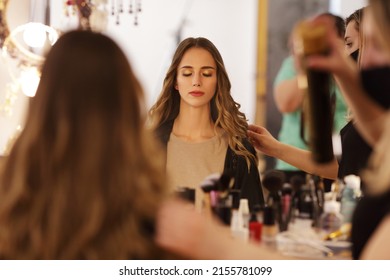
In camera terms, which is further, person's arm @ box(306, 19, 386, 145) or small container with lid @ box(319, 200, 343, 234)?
small container with lid @ box(319, 200, 343, 234)

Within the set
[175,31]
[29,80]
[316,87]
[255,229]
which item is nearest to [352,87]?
[316,87]

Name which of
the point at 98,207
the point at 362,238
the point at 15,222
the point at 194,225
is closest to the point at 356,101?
the point at 362,238

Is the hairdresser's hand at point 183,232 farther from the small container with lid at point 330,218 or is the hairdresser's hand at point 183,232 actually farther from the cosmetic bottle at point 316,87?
the small container with lid at point 330,218

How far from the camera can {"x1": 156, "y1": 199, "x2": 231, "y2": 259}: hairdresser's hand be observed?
0.82m

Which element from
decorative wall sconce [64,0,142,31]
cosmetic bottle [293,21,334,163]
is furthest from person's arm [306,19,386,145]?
decorative wall sconce [64,0,142,31]

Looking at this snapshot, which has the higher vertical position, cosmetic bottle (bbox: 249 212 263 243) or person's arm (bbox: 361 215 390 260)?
person's arm (bbox: 361 215 390 260)

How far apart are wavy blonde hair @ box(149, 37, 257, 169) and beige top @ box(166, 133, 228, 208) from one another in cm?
3

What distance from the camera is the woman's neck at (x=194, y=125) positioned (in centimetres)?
145

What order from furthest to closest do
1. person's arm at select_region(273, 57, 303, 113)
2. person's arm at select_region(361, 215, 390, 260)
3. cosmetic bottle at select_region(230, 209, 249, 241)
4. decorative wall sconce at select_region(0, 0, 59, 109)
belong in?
person's arm at select_region(273, 57, 303, 113) → decorative wall sconce at select_region(0, 0, 59, 109) → cosmetic bottle at select_region(230, 209, 249, 241) → person's arm at select_region(361, 215, 390, 260)

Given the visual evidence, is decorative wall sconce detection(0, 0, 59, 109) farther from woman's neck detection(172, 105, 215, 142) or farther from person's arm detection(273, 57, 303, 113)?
person's arm detection(273, 57, 303, 113)

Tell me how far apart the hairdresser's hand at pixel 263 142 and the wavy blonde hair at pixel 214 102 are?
3 centimetres

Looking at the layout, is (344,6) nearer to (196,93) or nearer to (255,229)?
(196,93)

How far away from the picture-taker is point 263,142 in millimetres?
1485

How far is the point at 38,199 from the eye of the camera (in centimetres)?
77
